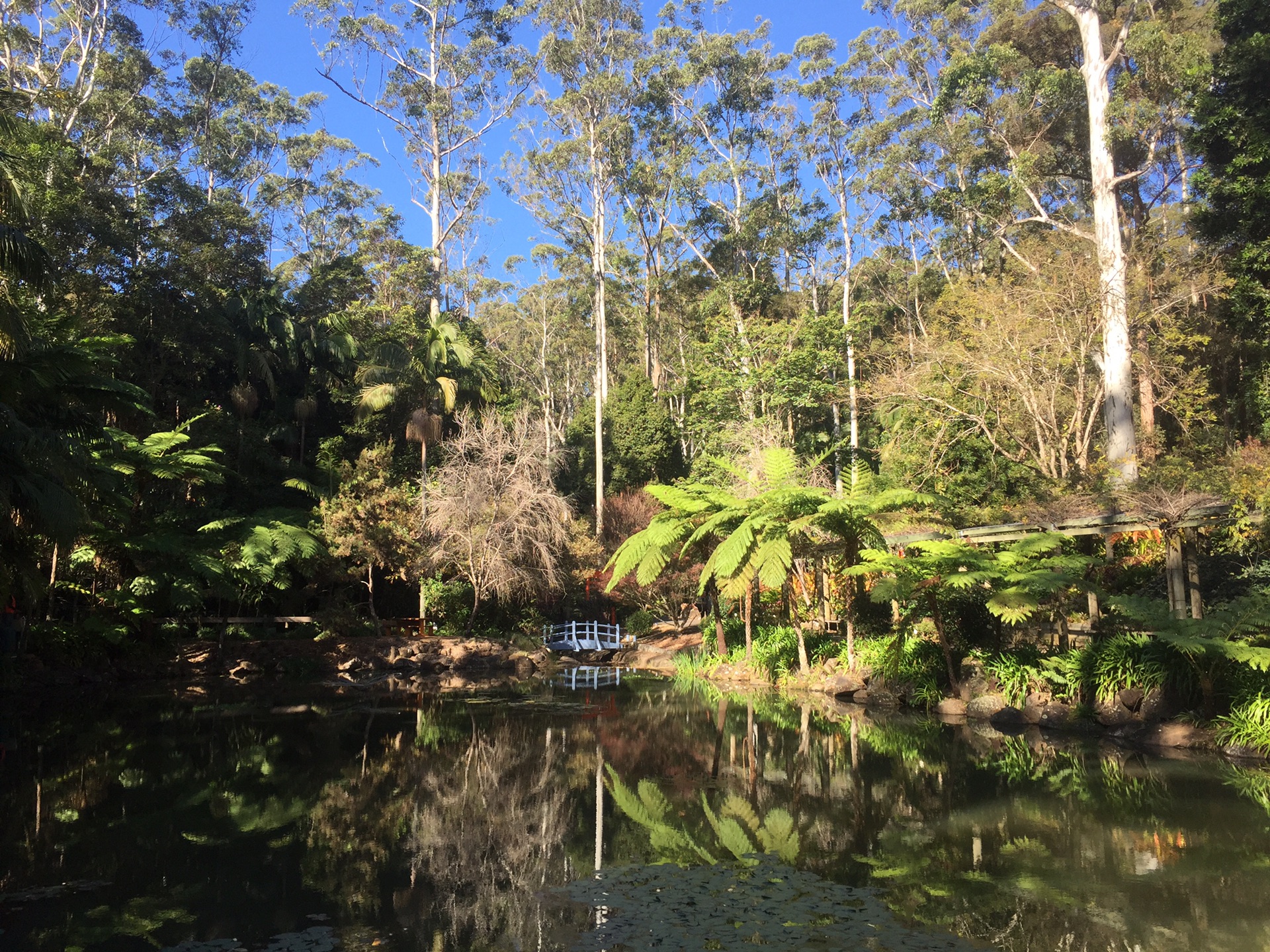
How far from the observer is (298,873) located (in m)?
4.98

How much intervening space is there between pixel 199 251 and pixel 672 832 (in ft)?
69.3

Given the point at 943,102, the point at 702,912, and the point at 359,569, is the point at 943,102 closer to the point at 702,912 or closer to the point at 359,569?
the point at 359,569

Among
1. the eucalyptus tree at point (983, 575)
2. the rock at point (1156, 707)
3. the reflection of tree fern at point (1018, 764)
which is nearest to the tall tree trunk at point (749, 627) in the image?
the eucalyptus tree at point (983, 575)

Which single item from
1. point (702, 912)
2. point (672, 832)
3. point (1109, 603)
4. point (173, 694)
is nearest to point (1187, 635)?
point (1109, 603)

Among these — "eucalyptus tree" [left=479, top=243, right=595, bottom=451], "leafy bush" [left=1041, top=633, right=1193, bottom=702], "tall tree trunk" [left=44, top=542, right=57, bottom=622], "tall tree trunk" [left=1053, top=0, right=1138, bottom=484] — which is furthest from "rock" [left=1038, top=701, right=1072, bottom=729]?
"eucalyptus tree" [left=479, top=243, right=595, bottom=451]

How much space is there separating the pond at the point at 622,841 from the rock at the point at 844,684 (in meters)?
2.52

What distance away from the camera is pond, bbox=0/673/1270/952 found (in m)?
4.12

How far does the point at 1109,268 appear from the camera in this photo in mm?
14891

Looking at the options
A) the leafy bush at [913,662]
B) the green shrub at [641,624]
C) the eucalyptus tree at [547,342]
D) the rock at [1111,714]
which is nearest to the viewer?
the rock at [1111,714]

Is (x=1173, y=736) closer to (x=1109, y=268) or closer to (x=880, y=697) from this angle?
(x=880, y=697)

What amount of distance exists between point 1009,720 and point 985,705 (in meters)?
0.37

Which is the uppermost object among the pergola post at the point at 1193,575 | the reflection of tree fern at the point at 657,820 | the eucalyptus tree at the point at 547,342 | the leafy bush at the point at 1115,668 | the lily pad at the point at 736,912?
the eucalyptus tree at the point at 547,342

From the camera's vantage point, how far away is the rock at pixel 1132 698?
30.2 feet

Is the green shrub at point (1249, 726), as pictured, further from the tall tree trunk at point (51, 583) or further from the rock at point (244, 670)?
the tall tree trunk at point (51, 583)
